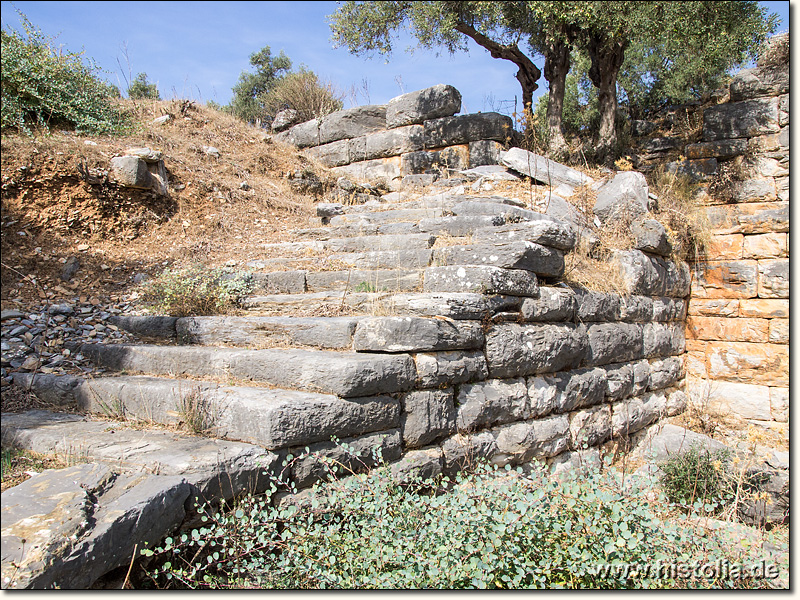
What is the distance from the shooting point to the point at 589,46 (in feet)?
29.8

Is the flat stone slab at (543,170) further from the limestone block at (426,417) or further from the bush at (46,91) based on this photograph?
the bush at (46,91)

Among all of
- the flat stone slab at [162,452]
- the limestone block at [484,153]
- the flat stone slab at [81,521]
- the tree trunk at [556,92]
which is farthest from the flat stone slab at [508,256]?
the tree trunk at [556,92]

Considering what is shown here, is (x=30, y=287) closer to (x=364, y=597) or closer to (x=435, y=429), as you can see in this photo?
(x=435, y=429)

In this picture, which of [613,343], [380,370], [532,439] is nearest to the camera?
[380,370]

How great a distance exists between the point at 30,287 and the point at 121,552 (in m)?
4.03

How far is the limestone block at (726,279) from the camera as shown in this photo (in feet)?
23.5

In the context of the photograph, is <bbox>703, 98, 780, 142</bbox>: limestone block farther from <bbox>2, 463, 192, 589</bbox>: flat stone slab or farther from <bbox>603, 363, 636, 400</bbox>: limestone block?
<bbox>2, 463, 192, 589</bbox>: flat stone slab

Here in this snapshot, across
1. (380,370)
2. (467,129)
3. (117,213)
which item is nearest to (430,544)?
(380,370)

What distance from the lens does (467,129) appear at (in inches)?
350

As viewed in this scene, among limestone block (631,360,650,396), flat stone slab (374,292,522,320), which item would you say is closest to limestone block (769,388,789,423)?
limestone block (631,360,650,396)

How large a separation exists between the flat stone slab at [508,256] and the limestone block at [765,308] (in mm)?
3655

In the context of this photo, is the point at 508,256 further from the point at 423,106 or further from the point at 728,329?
the point at 423,106

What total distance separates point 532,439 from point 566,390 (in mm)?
709

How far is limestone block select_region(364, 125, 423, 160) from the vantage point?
31.0ft
